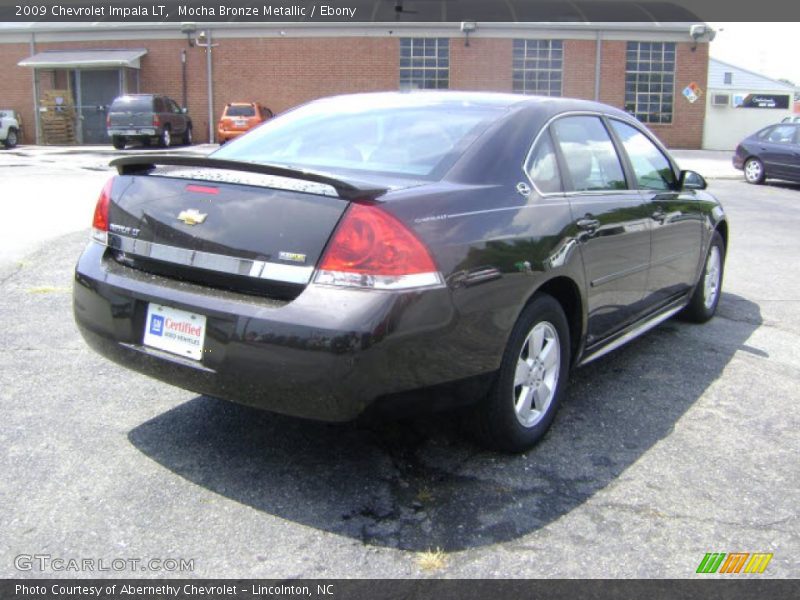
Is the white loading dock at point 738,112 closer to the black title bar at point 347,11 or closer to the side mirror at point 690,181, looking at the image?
the black title bar at point 347,11

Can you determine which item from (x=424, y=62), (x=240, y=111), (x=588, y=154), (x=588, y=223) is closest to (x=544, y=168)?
(x=588, y=223)

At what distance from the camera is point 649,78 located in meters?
29.8

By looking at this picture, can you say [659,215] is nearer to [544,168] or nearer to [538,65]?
[544,168]

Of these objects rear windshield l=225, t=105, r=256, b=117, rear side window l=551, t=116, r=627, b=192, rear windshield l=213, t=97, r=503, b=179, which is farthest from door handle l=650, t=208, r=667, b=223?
rear windshield l=225, t=105, r=256, b=117

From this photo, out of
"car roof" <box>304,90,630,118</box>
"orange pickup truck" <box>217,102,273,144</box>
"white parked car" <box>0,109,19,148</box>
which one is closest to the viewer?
"car roof" <box>304,90,630,118</box>

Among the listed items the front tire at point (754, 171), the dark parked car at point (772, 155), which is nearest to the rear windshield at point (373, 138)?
the dark parked car at point (772, 155)

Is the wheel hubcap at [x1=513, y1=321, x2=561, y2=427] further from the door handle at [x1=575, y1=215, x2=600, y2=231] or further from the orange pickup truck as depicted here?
the orange pickup truck

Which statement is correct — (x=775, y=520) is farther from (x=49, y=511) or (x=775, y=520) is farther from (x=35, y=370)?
(x=35, y=370)

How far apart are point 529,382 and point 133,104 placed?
24386 mm

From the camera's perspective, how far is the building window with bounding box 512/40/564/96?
2916 cm

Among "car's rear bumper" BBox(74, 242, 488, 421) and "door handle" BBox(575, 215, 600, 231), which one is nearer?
"car's rear bumper" BBox(74, 242, 488, 421)

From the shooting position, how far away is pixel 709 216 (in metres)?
5.47

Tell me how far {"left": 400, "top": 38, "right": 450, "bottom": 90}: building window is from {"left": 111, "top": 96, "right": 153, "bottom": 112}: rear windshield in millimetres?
9257

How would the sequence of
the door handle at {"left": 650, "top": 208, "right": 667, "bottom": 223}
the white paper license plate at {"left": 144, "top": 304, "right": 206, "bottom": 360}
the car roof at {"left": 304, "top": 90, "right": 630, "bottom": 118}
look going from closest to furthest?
the white paper license plate at {"left": 144, "top": 304, "right": 206, "bottom": 360}, the car roof at {"left": 304, "top": 90, "right": 630, "bottom": 118}, the door handle at {"left": 650, "top": 208, "right": 667, "bottom": 223}
